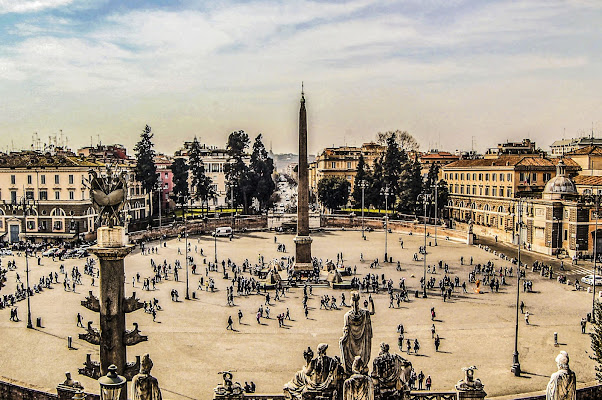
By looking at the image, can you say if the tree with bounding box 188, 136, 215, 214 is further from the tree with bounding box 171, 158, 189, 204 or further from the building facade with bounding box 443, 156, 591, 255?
the building facade with bounding box 443, 156, 591, 255

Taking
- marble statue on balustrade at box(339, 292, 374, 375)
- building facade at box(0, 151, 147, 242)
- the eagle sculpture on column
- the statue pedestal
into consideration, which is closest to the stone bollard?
the statue pedestal

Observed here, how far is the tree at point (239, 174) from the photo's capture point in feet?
261

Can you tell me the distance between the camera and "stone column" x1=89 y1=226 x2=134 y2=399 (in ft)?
37.3

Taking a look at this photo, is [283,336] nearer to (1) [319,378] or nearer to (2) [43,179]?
(1) [319,378]

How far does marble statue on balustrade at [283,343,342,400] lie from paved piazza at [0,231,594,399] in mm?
11373

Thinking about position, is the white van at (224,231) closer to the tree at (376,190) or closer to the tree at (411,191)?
the tree at (376,190)

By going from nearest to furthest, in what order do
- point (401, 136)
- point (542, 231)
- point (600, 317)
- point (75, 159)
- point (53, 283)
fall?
point (600, 317) < point (53, 283) < point (542, 231) < point (75, 159) < point (401, 136)

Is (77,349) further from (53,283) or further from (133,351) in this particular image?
(53,283)

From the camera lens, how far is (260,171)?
3211 inches

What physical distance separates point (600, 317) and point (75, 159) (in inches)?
2419

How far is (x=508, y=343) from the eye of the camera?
2767 cm

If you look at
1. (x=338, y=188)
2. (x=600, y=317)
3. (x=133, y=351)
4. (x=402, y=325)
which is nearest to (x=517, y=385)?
(x=600, y=317)

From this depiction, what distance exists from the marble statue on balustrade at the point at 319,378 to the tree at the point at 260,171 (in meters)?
70.8

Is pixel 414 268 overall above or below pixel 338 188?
below
